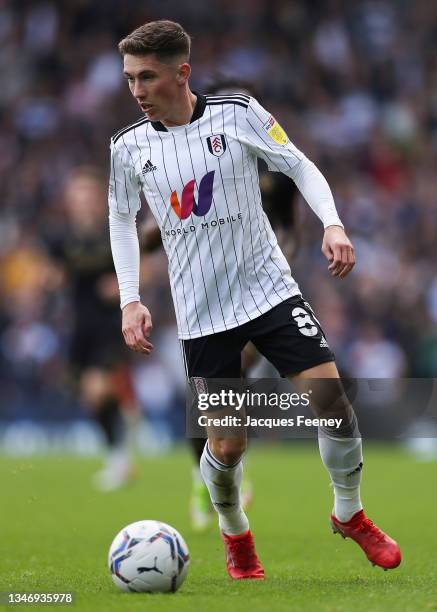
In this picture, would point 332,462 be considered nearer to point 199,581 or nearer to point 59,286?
point 199,581

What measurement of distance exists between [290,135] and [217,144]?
14.2 m

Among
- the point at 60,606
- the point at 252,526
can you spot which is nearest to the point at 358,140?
the point at 252,526

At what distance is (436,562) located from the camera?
246 inches

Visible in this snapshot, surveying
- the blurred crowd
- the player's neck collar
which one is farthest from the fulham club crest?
the blurred crowd

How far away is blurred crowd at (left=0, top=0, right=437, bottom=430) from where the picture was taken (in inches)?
679

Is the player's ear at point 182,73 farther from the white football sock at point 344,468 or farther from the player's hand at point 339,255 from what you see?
the white football sock at point 344,468

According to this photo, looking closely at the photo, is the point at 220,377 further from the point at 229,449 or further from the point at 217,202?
the point at 217,202

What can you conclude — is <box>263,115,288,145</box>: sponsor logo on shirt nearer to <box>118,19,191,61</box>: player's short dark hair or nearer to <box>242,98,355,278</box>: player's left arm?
<box>242,98,355,278</box>: player's left arm

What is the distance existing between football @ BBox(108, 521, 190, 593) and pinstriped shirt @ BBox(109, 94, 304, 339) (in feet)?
3.12

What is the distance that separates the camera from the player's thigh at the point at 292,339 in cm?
541

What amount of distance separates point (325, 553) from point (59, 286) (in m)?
5.02

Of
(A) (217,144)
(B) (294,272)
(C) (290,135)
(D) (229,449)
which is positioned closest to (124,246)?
(A) (217,144)

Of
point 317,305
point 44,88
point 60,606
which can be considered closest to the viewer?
point 60,606

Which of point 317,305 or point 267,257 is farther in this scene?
point 317,305
